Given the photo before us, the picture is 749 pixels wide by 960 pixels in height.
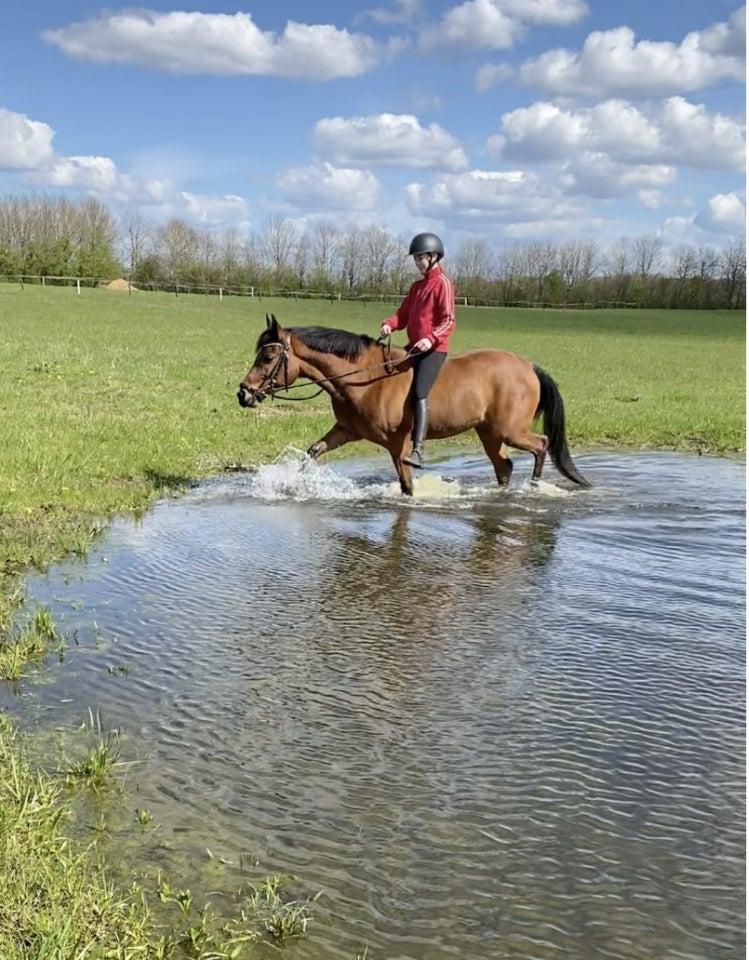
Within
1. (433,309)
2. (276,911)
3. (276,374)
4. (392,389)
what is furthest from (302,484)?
(276,911)

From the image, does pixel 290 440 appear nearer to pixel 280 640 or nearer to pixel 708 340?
pixel 280 640

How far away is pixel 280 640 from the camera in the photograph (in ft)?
18.1

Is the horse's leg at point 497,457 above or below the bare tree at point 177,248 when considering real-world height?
below

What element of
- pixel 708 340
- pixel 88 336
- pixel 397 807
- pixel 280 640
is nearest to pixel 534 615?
pixel 280 640

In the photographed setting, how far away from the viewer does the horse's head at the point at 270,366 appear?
974cm

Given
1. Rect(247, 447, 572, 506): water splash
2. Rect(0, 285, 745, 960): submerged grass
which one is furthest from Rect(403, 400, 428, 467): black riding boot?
Rect(0, 285, 745, 960): submerged grass

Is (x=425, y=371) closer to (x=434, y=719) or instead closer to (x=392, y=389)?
(x=392, y=389)

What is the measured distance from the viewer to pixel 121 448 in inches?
458

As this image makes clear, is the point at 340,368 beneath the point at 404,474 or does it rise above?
above

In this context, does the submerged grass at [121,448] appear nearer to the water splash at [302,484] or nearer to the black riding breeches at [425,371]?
the water splash at [302,484]

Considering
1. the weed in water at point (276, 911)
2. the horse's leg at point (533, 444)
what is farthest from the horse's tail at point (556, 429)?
the weed in water at point (276, 911)

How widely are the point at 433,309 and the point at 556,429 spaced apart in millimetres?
2346

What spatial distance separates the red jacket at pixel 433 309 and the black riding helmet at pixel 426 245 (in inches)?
9.3

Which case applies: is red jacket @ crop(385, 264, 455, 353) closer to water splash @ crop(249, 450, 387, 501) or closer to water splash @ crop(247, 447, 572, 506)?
water splash @ crop(247, 447, 572, 506)
